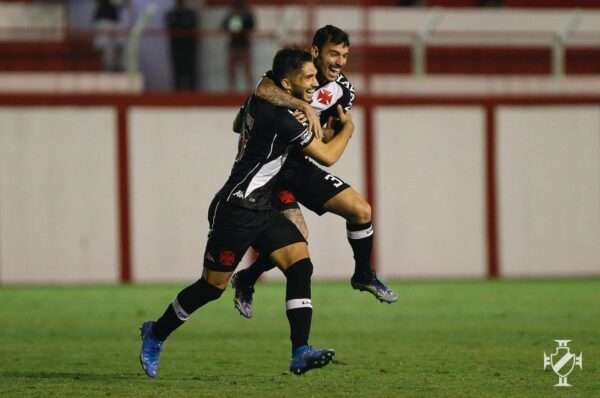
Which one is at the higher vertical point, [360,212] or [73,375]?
[360,212]

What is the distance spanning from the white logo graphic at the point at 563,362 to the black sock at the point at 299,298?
1647mm

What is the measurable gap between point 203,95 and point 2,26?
11.3ft

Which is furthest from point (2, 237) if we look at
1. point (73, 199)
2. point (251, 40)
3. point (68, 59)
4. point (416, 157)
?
point (416, 157)

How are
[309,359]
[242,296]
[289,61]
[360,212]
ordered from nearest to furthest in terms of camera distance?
[309,359] < [289,61] < [360,212] < [242,296]

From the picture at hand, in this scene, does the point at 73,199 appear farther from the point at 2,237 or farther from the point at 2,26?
the point at 2,26

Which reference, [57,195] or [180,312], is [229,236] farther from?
[57,195]

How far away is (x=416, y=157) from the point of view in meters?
20.9

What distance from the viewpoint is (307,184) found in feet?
33.2

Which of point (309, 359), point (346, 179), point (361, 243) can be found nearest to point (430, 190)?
point (346, 179)

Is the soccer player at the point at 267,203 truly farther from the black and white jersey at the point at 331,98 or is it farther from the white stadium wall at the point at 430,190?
the white stadium wall at the point at 430,190

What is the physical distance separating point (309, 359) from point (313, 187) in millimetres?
1781

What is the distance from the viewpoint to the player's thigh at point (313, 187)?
1010 centimetres

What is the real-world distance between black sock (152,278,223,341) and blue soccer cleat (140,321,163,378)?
43mm

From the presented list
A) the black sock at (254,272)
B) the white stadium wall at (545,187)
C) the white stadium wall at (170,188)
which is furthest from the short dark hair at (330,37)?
the white stadium wall at (545,187)
